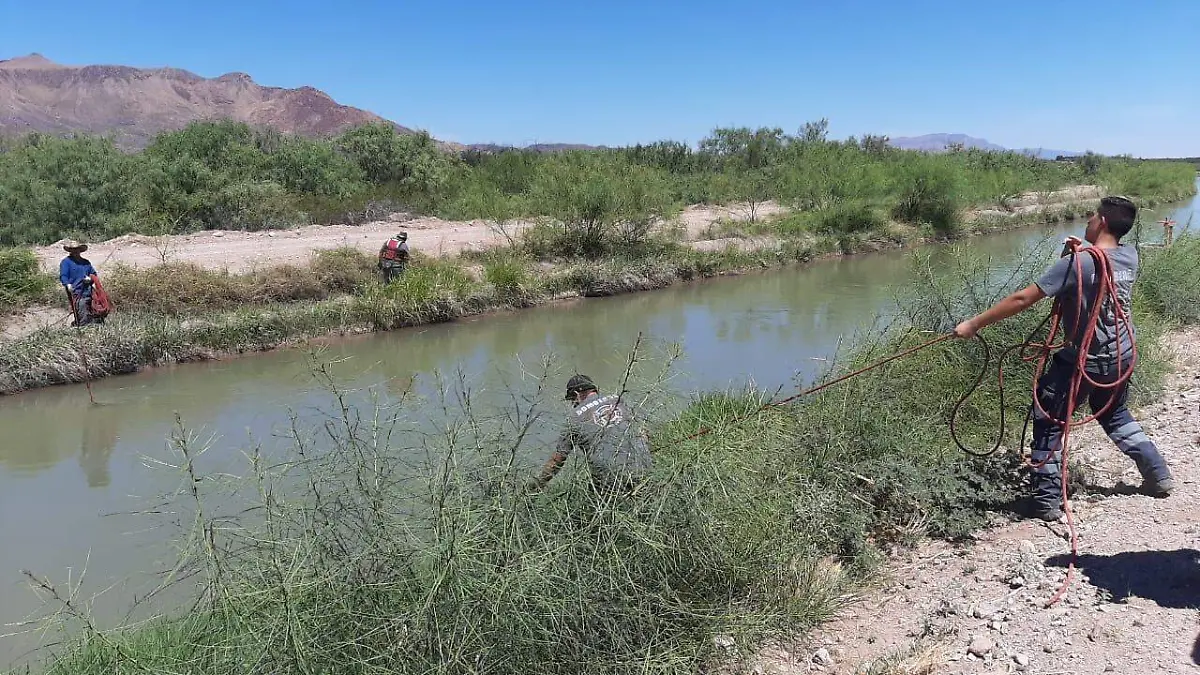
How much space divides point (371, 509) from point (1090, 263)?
12.5ft

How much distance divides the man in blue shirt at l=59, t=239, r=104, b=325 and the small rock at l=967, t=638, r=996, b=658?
11972mm

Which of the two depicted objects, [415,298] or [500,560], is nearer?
[500,560]

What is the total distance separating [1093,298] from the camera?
3969 mm

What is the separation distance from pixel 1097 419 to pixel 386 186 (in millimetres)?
25607

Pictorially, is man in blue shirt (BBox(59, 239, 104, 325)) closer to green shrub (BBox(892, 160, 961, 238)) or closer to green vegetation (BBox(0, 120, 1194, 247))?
green vegetation (BBox(0, 120, 1194, 247))

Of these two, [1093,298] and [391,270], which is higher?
[1093,298]

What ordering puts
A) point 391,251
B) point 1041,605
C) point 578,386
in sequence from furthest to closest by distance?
1. point 391,251
2. point 578,386
3. point 1041,605

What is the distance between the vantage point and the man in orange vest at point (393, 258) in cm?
1480

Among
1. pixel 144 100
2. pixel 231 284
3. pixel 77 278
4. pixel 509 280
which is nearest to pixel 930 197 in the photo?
pixel 509 280

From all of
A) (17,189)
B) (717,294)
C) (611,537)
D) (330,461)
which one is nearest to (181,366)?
(330,461)

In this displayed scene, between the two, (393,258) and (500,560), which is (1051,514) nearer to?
(500,560)

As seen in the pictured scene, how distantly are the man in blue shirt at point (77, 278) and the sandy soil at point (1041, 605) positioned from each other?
37.1ft

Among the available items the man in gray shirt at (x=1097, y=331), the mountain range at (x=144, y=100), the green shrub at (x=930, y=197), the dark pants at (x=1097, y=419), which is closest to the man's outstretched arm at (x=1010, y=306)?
the man in gray shirt at (x=1097, y=331)

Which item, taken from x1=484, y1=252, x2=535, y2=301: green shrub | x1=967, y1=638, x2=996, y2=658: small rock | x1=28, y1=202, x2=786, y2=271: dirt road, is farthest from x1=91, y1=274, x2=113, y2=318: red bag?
x1=967, y1=638, x2=996, y2=658: small rock
